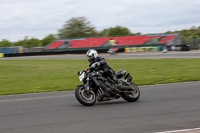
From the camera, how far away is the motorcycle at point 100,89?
316 inches

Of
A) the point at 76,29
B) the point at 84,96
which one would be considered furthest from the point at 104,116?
the point at 76,29

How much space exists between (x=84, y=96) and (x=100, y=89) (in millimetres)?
546

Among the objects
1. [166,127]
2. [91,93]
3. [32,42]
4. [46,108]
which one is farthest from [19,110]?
[32,42]

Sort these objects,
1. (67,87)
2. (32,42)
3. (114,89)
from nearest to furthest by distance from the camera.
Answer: (114,89) < (67,87) < (32,42)

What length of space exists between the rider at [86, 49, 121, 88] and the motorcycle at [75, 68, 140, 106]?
10 centimetres

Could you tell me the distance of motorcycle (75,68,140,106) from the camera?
26.3ft

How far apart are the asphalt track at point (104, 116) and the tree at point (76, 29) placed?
9164 centimetres

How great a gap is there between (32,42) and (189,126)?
467 ft

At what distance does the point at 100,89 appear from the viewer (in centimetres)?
839

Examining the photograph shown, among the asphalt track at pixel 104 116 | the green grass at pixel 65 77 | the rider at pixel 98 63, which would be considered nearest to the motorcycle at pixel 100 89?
the rider at pixel 98 63

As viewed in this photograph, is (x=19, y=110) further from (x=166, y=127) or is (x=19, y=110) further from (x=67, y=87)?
(x=67, y=87)

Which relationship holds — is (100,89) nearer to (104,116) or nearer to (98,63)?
(98,63)

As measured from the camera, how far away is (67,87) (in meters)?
13.1

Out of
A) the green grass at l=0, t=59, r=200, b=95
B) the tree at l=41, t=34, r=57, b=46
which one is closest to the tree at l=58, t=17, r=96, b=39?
the tree at l=41, t=34, r=57, b=46
